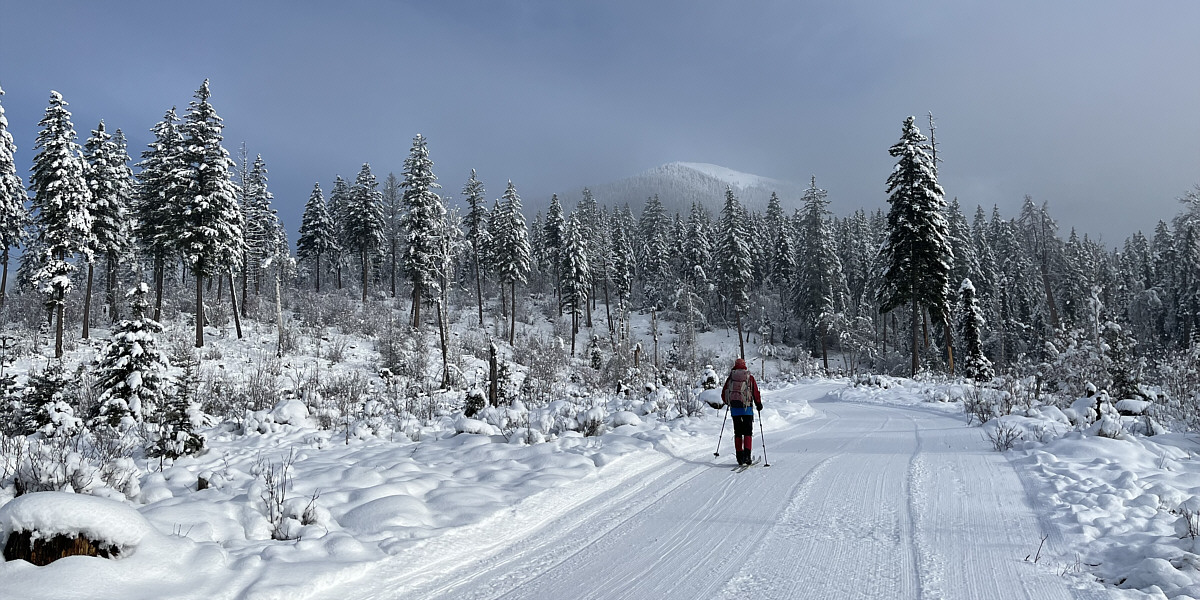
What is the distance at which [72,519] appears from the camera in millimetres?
3449

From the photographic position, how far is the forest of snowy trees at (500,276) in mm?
13852

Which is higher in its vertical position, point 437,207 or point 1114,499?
point 437,207

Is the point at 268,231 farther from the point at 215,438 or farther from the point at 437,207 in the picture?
the point at 215,438

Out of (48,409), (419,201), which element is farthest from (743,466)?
(419,201)

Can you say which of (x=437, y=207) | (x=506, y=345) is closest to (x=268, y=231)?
(x=437, y=207)

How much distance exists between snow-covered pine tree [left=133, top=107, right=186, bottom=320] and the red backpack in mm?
31553

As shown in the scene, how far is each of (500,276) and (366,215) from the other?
1466 centimetres

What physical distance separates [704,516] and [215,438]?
29.4 ft

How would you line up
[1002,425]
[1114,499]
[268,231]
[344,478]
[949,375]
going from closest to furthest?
[1114,499] < [344,478] < [1002,425] < [949,375] < [268,231]

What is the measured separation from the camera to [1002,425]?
9156 mm

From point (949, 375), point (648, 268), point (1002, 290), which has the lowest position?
point (949, 375)

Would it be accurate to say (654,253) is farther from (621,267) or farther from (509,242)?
(509,242)

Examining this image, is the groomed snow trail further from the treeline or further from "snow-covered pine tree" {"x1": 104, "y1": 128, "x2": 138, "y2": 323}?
"snow-covered pine tree" {"x1": 104, "y1": 128, "x2": 138, "y2": 323}

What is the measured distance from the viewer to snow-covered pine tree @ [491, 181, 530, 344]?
48844 millimetres
